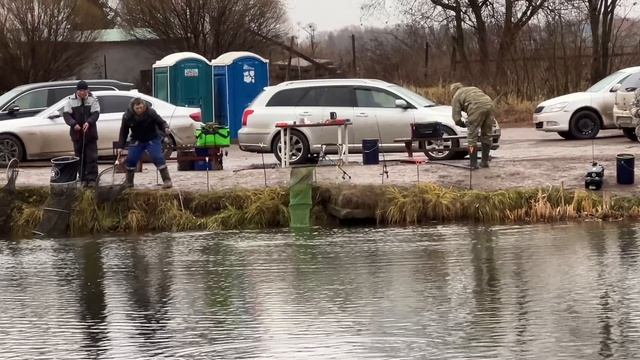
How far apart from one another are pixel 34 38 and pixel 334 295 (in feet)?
84.9

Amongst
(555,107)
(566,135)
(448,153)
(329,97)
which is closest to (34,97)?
(329,97)

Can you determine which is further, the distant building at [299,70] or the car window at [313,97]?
the distant building at [299,70]

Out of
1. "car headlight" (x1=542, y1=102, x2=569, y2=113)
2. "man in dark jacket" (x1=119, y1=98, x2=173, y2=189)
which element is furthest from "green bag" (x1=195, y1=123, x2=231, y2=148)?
"car headlight" (x1=542, y1=102, x2=569, y2=113)

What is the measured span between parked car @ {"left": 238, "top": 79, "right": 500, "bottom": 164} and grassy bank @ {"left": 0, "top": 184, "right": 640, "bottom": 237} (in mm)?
3268

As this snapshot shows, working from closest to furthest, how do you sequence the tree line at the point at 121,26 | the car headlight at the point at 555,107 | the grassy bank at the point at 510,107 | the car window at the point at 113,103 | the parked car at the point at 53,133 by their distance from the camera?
1. the parked car at the point at 53,133
2. the car window at the point at 113,103
3. the car headlight at the point at 555,107
4. the grassy bank at the point at 510,107
5. the tree line at the point at 121,26

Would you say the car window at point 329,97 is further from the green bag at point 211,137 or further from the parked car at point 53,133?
the parked car at point 53,133

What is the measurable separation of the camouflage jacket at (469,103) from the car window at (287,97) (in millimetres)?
3848

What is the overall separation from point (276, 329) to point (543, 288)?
111 inches

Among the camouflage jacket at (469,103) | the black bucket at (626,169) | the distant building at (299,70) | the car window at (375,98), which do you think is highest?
the distant building at (299,70)

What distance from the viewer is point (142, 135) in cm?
1597

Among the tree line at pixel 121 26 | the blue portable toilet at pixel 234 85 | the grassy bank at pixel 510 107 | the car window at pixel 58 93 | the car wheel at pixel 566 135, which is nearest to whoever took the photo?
the car window at pixel 58 93

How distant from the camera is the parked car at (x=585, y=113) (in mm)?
22531

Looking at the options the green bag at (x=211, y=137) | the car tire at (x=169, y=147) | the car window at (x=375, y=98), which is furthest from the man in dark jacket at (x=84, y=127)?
the car window at (x=375, y=98)

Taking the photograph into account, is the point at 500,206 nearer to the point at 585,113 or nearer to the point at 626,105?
the point at 626,105
